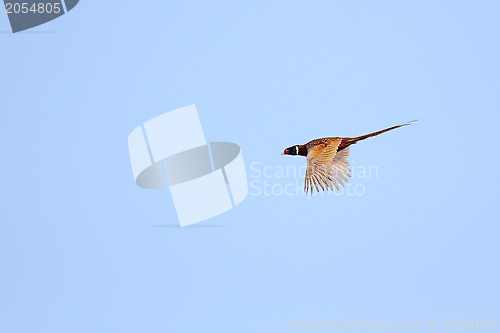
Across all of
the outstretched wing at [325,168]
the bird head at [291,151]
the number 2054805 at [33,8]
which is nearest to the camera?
the outstretched wing at [325,168]

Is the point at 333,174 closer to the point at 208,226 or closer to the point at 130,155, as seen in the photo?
the point at 208,226

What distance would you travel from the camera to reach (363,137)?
258 inches

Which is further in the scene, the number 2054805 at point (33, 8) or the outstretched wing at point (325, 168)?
the number 2054805 at point (33, 8)

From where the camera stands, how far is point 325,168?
6.50 m
